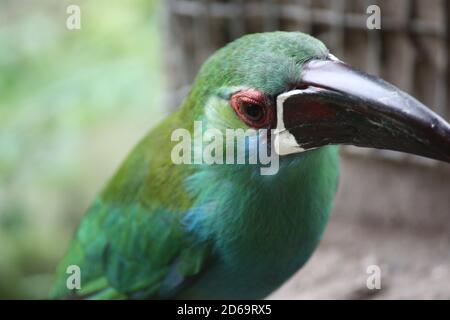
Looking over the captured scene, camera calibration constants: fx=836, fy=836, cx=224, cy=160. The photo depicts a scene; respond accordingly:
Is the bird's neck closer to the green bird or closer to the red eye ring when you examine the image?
the green bird

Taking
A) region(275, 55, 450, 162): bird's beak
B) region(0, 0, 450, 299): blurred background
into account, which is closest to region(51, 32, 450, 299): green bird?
region(275, 55, 450, 162): bird's beak

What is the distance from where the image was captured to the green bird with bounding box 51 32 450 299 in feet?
8.23

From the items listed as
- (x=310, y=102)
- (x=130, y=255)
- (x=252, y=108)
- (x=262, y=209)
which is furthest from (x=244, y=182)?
(x=130, y=255)

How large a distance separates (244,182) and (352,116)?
545 millimetres

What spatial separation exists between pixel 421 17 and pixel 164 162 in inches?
62.5

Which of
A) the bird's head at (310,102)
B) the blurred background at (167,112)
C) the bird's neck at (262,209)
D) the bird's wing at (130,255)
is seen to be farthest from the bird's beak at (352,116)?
the blurred background at (167,112)

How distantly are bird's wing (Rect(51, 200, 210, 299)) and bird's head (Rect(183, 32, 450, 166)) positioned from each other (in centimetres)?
56

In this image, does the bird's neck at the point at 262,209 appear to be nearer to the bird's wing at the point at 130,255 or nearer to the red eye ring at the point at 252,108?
the bird's wing at the point at 130,255

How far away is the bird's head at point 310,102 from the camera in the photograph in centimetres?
242

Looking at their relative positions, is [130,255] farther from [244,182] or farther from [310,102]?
[310,102]

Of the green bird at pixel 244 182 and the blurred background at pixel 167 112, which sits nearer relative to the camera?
the green bird at pixel 244 182

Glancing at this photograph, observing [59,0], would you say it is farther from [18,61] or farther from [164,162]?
[164,162]

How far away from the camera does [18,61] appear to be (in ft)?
20.1
